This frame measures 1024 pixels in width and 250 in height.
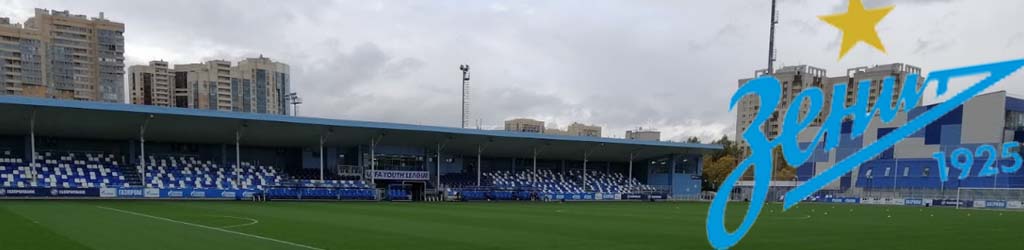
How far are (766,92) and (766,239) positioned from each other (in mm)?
12975

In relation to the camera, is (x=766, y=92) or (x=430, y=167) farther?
(x=430, y=167)

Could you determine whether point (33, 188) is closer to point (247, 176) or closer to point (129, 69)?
point (247, 176)

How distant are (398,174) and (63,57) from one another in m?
66.4

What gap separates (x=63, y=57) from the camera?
86562mm

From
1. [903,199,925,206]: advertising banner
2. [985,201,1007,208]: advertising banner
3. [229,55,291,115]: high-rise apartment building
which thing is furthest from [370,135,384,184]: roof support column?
[229,55,291,115]: high-rise apartment building

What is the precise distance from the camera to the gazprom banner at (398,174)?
152 feet

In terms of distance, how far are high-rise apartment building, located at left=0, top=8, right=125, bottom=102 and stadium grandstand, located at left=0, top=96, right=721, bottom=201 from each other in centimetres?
4761

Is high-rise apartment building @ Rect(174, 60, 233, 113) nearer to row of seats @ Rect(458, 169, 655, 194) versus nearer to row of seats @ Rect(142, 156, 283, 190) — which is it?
row of seats @ Rect(142, 156, 283, 190)

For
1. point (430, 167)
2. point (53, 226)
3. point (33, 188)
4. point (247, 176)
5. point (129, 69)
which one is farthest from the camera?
point (129, 69)

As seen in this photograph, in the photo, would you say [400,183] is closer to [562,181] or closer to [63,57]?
[562,181]

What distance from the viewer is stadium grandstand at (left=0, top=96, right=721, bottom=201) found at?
1409 inches

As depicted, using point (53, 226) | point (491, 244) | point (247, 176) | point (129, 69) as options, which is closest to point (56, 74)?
point (129, 69)

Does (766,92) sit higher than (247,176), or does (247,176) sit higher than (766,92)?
(766,92)

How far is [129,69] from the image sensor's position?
11056 centimetres
